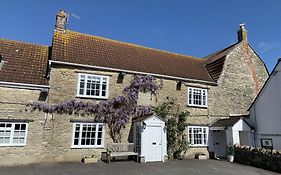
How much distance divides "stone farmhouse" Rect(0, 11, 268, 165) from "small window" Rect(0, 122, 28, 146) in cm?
5

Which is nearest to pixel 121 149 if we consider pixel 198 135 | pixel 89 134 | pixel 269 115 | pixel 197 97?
pixel 89 134

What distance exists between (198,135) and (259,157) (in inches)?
199

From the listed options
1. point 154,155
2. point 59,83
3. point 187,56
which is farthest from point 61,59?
point 187,56

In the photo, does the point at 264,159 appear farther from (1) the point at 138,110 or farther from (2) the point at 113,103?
(2) the point at 113,103

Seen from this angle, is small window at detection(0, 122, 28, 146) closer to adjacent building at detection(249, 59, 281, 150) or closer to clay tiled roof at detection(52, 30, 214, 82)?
clay tiled roof at detection(52, 30, 214, 82)

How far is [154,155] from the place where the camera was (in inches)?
610

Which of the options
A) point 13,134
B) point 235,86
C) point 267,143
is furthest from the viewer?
point 235,86

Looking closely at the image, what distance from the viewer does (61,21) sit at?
1858 centimetres

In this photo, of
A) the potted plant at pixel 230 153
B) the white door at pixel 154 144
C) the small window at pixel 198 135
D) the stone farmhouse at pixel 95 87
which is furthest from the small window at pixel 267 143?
the white door at pixel 154 144

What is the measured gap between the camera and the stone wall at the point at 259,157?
1383 centimetres

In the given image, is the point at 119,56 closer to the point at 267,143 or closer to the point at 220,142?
the point at 220,142

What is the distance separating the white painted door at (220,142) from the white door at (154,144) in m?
6.16

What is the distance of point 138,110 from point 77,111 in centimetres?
444

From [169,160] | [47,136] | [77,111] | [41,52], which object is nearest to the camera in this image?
[47,136]
